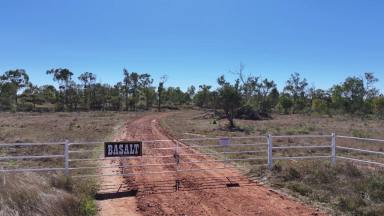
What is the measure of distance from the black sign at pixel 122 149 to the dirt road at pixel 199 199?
0.88 metres

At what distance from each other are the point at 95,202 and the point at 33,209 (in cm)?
259

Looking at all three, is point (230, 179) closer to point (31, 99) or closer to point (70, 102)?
point (70, 102)

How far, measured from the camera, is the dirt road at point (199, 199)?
944 cm

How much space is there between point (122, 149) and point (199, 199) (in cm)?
310

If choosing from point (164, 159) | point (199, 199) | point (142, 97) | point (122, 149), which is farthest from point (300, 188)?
point (142, 97)

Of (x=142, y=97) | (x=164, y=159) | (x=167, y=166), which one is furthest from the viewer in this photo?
(x=142, y=97)

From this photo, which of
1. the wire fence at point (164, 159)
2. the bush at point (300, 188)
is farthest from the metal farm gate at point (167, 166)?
the bush at point (300, 188)

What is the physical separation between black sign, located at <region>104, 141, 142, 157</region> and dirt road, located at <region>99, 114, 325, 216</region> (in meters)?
0.88

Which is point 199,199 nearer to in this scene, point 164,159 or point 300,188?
point 300,188

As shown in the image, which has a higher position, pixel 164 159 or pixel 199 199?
pixel 164 159

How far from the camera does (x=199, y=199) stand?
34.3 feet

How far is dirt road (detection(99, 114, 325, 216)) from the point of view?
31.0 ft

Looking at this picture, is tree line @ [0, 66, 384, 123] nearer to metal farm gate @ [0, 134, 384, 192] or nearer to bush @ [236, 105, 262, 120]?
bush @ [236, 105, 262, 120]

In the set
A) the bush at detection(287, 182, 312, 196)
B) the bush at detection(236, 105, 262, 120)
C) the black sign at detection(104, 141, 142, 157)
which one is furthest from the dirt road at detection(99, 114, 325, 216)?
the bush at detection(236, 105, 262, 120)
